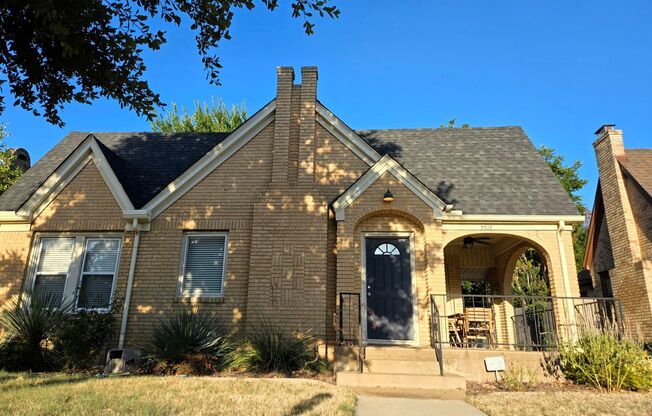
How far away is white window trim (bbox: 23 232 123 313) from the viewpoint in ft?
34.5

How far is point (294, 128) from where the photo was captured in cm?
1138

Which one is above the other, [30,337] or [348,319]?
[348,319]

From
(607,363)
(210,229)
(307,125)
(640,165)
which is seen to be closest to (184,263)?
(210,229)

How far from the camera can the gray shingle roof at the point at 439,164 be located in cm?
1093

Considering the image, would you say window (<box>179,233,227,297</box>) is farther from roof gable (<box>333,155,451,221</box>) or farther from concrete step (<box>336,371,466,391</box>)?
concrete step (<box>336,371,466,391</box>)

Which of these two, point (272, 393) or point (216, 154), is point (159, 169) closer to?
point (216, 154)

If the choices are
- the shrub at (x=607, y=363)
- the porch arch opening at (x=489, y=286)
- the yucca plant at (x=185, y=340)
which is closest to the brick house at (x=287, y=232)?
the porch arch opening at (x=489, y=286)

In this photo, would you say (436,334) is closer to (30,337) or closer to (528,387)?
(528,387)

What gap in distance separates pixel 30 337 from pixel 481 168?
37.7 ft

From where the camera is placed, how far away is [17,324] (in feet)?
29.5

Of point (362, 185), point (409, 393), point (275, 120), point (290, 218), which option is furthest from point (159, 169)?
point (409, 393)

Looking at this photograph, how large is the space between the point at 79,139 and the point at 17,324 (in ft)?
24.8

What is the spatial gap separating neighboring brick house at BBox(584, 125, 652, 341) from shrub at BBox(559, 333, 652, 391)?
5.65 m

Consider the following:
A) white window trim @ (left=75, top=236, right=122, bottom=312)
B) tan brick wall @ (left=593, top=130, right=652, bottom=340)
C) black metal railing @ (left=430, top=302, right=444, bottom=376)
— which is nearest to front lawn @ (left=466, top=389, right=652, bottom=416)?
black metal railing @ (left=430, top=302, right=444, bottom=376)
